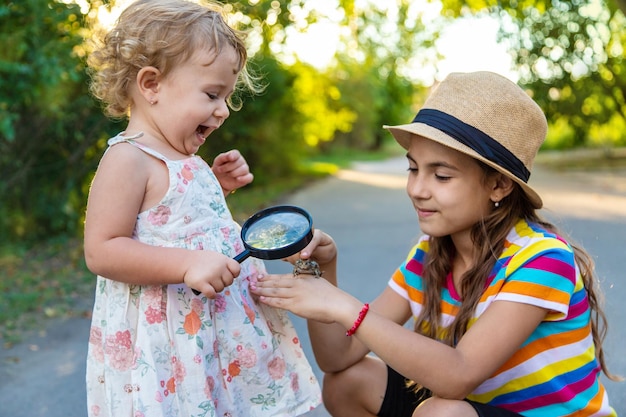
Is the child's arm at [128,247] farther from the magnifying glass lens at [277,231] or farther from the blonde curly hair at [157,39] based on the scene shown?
the blonde curly hair at [157,39]

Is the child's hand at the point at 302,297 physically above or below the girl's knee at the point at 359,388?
above

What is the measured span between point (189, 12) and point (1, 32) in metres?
3.27

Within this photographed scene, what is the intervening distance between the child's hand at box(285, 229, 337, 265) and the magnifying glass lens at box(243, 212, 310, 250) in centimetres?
12

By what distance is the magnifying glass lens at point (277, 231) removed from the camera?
6.12 ft

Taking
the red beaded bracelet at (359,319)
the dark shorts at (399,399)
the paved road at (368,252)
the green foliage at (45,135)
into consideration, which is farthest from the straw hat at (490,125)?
the green foliage at (45,135)

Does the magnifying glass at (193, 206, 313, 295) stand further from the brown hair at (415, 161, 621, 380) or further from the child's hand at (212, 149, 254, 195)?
the brown hair at (415, 161, 621, 380)

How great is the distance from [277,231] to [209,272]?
28 centimetres

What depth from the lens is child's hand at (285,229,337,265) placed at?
2066mm

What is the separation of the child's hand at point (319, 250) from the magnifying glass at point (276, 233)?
4.7 inches

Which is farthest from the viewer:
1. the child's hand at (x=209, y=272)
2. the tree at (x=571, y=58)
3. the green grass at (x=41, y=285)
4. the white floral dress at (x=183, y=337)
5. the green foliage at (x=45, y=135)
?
the tree at (x=571, y=58)

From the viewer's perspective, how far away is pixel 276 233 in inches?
76.2

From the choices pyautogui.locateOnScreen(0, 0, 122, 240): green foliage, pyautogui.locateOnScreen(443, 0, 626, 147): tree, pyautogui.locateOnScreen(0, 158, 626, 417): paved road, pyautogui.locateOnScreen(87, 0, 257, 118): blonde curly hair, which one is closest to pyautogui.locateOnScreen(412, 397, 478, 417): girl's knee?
pyautogui.locateOnScreen(0, 158, 626, 417): paved road

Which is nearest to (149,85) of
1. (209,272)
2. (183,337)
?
(209,272)

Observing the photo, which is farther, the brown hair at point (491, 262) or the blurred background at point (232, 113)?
the blurred background at point (232, 113)
